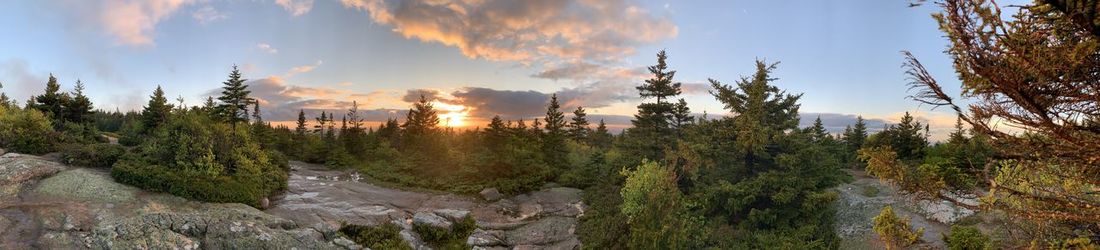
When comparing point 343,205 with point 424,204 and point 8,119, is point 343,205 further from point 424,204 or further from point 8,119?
point 8,119

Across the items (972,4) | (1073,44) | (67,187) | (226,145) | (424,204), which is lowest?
(424,204)

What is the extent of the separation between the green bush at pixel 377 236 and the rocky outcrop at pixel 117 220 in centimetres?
69

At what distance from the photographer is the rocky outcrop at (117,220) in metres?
15.9

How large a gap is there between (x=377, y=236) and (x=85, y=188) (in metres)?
13.2

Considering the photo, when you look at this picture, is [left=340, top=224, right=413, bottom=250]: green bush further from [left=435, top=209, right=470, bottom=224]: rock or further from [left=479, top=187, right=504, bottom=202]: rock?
[left=479, top=187, right=504, bottom=202]: rock

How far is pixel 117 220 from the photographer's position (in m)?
17.0

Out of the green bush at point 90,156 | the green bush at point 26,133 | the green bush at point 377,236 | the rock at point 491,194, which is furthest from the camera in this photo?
the rock at point 491,194

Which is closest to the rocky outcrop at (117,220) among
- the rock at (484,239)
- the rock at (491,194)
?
the rock at (484,239)

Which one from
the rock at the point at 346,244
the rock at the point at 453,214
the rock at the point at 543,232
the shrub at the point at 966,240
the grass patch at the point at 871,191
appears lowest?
the rock at the point at 543,232

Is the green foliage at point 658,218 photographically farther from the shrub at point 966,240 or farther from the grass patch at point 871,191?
the grass patch at point 871,191

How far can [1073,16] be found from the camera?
5.13 meters

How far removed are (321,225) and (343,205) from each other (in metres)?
4.91

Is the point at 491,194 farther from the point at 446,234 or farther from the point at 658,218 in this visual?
the point at 658,218

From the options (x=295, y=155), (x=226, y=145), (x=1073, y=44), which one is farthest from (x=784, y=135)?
(x=295, y=155)
